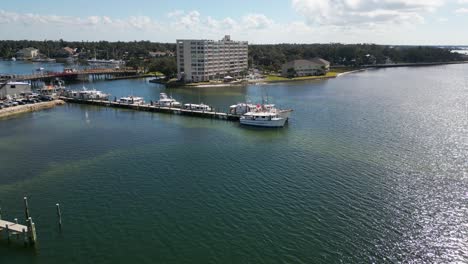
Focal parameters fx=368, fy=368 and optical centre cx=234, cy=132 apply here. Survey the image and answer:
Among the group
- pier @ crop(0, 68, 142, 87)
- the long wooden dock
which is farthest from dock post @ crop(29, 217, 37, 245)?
pier @ crop(0, 68, 142, 87)

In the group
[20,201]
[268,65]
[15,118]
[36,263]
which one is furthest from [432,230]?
[268,65]

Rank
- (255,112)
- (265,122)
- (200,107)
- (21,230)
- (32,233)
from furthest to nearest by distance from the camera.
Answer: (200,107) → (255,112) → (265,122) → (21,230) → (32,233)

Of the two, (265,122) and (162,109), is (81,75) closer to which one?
(162,109)

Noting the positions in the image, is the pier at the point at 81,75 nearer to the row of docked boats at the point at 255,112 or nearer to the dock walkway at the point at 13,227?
the row of docked boats at the point at 255,112

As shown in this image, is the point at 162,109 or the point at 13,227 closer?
the point at 13,227

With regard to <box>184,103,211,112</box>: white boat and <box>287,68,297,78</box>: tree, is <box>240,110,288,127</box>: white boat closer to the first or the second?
<box>184,103,211,112</box>: white boat

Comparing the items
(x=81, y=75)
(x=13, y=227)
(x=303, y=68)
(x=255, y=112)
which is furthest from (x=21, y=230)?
(x=303, y=68)
